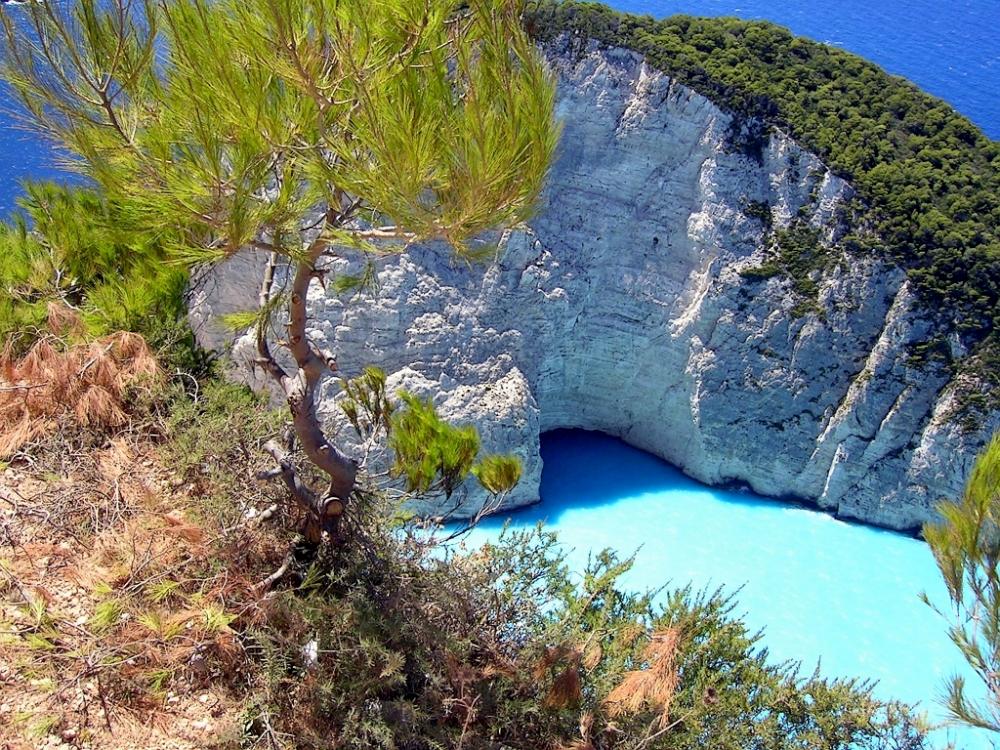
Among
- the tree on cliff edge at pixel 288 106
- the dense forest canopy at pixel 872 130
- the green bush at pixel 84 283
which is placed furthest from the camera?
the dense forest canopy at pixel 872 130

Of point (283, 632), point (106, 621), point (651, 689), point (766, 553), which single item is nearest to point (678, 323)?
point (766, 553)

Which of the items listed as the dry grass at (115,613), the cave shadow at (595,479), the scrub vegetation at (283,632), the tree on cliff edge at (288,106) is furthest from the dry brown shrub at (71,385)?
the cave shadow at (595,479)

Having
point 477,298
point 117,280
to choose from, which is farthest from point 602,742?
point 477,298

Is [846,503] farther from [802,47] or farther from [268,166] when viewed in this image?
[268,166]

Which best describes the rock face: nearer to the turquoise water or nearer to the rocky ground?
the turquoise water

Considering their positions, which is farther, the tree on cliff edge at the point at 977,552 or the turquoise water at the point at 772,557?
the turquoise water at the point at 772,557

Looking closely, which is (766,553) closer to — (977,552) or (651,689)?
(977,552)

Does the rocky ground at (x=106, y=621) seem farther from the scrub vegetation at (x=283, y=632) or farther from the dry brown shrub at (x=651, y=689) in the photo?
the dry brown shrub at (x=651, y=689)
